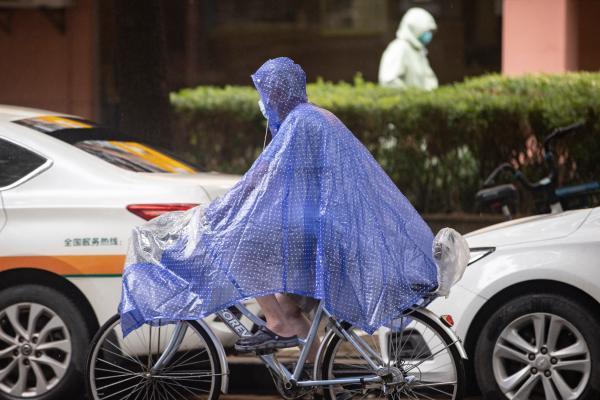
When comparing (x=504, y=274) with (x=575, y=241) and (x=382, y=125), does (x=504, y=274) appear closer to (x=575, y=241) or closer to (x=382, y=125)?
(x=575, y=241)

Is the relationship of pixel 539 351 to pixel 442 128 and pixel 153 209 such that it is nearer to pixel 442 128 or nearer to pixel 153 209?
pixel 153 209

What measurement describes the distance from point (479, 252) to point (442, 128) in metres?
4.34

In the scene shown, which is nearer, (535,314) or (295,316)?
(295,316)

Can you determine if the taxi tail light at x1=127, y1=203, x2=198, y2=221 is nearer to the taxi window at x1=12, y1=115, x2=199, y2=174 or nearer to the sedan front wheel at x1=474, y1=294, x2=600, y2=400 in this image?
the taxi window at x1=12, y1=115, x2=199, y2=174

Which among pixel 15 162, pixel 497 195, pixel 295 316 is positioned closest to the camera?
pixel 295 316

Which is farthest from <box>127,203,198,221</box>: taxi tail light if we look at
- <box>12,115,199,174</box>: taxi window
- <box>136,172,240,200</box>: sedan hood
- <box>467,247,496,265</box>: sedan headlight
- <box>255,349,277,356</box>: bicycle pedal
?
<box>467,247,496,265</box>: sedan headlight

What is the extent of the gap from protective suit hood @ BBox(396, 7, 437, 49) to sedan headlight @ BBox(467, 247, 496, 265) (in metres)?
6.38

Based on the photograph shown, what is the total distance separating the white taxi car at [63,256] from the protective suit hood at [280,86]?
110cm

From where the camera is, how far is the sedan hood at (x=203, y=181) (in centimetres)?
691

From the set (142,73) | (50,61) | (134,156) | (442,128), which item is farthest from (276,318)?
(50,61)

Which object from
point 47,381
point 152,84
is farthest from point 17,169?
point 152,84

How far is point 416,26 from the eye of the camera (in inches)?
499

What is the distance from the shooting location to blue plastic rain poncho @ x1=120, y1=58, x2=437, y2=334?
560 centimetres

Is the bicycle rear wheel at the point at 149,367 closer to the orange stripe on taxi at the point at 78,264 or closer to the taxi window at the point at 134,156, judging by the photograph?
the orange stripe on taxi at the point at 78,264
